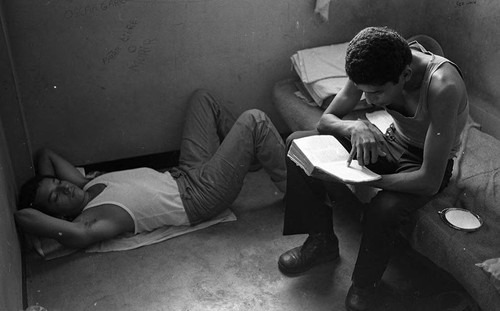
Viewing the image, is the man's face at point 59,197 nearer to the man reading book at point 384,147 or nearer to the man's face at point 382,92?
the man reading book at point 384,147

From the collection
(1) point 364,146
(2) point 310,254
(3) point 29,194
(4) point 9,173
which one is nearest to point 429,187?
(1) point 364,146

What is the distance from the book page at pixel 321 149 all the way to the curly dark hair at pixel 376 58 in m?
0.33

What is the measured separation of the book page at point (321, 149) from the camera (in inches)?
75.5

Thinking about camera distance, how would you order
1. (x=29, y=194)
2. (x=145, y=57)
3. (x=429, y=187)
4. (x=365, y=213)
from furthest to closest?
(x=145, y=57)
(x=29, y=194)
(x=365, y=213)
(x=429, y=187)

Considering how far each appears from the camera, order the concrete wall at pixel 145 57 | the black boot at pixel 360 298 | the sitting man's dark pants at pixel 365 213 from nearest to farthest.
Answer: the sitting man's dark pants at pixel 365 213
the black boot at pixel 360 298
the concrete wall at pixel 145 57

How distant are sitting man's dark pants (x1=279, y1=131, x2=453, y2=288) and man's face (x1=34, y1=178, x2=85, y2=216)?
88cm

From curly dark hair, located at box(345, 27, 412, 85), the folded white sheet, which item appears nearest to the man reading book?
curly dark hair, located at box(345, 27, 412, 85)

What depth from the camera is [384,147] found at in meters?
2.05

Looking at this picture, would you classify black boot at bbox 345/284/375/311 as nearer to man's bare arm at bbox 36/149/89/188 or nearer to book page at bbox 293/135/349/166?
book page at bbox 293/135/349/166

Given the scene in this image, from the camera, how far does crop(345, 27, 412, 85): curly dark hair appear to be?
166cm

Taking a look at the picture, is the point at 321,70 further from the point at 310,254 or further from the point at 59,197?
the point at 59,197

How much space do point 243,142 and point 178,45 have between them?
58 cm

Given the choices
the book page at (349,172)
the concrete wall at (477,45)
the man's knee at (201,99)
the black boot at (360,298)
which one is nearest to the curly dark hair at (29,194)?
the man's knee at (201,99)

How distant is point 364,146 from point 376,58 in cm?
38
